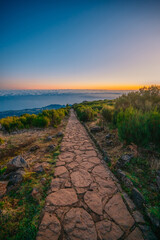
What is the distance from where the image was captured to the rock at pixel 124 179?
2214 mm

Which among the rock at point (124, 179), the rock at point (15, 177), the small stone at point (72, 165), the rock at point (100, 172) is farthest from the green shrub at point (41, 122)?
the rock at point (124, 179)

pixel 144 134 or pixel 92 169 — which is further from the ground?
pixel 144 134

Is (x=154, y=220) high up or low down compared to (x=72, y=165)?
up

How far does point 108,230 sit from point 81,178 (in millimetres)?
1129

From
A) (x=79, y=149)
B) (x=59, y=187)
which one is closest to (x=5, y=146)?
(x=79, y=149)

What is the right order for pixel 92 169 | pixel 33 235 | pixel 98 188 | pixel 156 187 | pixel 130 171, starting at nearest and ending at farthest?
pixel 33 235, pixel 156 187, pixel 98 188, pixel 130 171, pixel 92 169

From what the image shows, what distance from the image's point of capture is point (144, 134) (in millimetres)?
3182

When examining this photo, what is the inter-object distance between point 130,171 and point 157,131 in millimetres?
1484

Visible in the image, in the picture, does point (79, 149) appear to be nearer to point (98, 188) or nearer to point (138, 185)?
point (98, 188)

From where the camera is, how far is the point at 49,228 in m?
1.50

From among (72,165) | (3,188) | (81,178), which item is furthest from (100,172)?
(3,188)

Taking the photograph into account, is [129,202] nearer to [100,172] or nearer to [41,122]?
[100,172]

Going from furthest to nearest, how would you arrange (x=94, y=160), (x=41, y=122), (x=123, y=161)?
(x=41, y=122), (x=94, y=160), (x=123, y=161)

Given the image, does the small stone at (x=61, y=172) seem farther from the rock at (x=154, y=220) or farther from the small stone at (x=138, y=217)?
the rock at (x=154, y=220)
